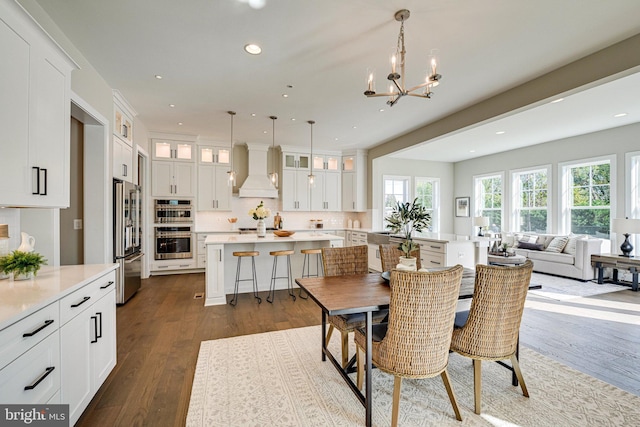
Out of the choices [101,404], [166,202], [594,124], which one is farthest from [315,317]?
[594,124]

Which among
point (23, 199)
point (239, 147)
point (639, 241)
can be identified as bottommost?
point (639, 241)

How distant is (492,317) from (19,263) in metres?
3.02

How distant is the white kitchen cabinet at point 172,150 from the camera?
6.00m

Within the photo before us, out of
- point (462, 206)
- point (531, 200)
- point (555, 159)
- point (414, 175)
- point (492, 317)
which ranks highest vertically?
point (555, 159)

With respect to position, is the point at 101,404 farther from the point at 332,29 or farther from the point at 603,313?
the point at 603,313

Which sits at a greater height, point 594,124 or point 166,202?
point 594,124

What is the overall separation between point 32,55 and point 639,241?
28.7 ft

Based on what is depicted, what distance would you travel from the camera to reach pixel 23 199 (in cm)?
168

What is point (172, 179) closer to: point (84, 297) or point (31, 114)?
point (31, 114)

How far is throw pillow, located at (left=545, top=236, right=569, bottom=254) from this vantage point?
598 centimetres

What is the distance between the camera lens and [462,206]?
884cm

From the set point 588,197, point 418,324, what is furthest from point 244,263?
point 588,197

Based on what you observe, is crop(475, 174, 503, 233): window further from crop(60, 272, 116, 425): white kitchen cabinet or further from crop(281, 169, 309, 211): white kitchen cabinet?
crop(60, 272, 116, 425): white kitchen cabinet

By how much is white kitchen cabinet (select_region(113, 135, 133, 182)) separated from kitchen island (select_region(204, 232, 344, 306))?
4.89 feet
